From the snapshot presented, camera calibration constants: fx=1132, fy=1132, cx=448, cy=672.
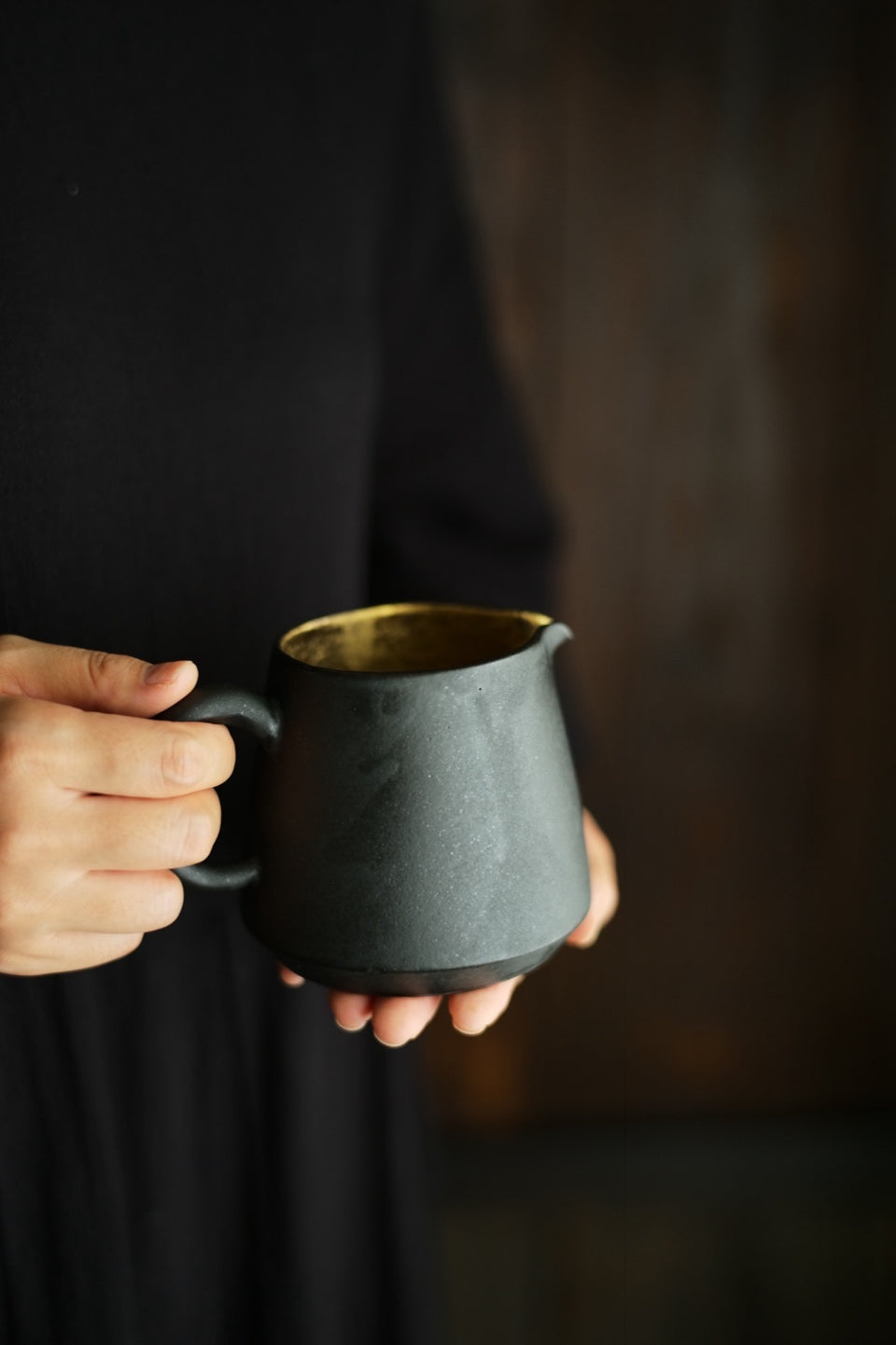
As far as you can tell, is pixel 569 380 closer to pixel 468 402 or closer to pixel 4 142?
pixel 468 402

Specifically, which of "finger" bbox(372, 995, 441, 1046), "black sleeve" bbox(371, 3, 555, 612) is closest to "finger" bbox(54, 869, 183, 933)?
"finger" bbox(372, 995, 441, 1046)

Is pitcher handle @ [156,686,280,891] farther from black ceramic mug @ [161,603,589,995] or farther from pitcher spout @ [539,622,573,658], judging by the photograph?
pitcher spout @ [539,622,573,658]

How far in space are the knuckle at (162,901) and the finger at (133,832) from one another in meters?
0.01

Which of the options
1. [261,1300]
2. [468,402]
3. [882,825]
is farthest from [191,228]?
[882,825]

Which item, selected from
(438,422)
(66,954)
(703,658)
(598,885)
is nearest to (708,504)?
(703,658)

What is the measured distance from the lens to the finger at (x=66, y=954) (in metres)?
0.41

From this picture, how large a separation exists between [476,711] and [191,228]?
0.29 m

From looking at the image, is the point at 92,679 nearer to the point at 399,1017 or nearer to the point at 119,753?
the point at 119,753

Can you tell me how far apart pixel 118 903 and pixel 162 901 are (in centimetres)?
2

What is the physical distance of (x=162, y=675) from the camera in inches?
15.7

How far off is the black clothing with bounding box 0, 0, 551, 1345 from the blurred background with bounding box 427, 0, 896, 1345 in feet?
1.52

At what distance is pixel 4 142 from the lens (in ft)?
1.54

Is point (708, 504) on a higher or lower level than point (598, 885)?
higher

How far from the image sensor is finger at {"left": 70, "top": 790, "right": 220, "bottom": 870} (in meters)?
0.39
